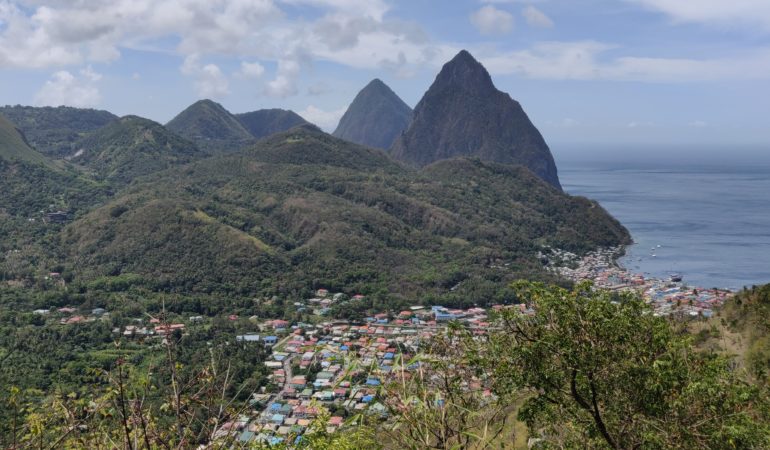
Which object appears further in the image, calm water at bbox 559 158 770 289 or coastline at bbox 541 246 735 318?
calm water at bbox 559 158 770 289

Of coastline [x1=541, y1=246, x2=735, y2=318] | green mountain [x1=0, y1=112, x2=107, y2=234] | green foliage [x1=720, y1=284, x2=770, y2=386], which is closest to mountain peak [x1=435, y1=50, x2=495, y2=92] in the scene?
coastline [x1=541, y1=246, x2=735, y2=318]

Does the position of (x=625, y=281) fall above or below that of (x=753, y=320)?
below

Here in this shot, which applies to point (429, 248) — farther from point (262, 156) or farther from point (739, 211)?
point (739, 211)

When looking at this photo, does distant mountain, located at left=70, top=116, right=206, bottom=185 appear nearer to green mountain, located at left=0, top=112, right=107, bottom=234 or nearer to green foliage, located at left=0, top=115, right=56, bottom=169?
green mountain, located at left=0, top=112, right=107, bottom=234

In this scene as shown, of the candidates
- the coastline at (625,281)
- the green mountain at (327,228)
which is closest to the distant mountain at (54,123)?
the green mountain at (327,228)

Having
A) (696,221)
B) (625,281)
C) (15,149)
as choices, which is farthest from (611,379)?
(15,149)

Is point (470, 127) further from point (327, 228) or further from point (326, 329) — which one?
point (326, 329)

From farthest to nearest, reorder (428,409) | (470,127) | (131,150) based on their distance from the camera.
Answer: (470,127), (131,150), (428,409)
